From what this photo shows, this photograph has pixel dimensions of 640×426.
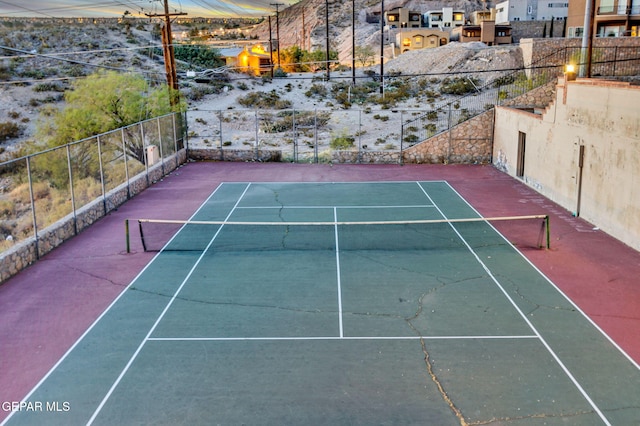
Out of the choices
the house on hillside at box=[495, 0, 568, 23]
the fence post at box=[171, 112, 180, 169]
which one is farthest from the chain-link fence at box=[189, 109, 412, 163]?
the house on hillside at box=[495, 0, 568, 23]

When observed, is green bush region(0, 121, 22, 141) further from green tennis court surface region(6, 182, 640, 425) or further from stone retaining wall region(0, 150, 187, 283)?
green tennis court surface region(6, 182, 640, 425)

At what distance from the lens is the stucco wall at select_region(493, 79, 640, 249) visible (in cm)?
1753

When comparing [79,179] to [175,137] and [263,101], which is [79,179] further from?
[263,101]

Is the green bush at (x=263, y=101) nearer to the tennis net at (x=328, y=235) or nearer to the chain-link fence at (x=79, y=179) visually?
the chain-link fence at (x=79, y=179)

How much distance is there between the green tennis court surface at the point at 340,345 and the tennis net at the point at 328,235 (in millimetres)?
120

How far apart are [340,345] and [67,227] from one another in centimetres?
1142

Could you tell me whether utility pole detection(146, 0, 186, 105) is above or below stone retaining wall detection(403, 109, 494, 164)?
above

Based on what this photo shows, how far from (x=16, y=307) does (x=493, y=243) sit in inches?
512

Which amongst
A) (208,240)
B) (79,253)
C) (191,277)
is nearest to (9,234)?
(79,253)

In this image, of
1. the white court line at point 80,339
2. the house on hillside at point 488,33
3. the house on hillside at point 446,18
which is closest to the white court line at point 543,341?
the white court line at point 80,339

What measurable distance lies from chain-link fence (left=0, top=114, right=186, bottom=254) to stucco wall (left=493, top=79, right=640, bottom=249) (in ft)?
55.3

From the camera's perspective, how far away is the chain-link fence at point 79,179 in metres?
19.2

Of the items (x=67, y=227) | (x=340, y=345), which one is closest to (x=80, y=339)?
(x=340, y=345)

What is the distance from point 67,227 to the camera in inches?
739
